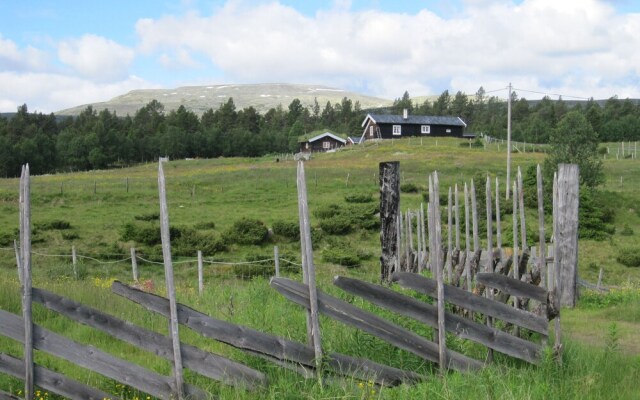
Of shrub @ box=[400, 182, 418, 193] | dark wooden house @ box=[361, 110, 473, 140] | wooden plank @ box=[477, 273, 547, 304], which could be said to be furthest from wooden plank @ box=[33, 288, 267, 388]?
dark wooden house @ box=[361, 110, 473, 140]

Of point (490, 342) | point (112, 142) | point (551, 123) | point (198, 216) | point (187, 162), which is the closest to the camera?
point (490, 342)

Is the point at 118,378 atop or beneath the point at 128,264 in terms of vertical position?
atop

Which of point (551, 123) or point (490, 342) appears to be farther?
point (551, 123)

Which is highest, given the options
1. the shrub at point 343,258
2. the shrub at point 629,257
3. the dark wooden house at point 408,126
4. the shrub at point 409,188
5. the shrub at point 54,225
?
the dark wooden house at point 408,126

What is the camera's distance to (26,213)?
533 cm

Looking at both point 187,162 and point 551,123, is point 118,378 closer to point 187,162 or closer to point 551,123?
point 187,162

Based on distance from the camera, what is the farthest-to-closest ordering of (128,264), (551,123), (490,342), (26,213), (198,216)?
(551,123)
(198,216)
(128,264)
(490,342)
(26,213)

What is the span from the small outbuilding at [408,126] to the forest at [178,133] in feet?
48.7

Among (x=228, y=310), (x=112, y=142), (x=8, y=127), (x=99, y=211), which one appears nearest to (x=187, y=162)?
(x=112, y=142)

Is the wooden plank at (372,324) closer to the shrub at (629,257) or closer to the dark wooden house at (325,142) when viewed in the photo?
the shrub at (629,257)

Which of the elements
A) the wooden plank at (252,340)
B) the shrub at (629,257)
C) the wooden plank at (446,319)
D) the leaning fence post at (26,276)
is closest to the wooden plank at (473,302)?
the wooden plank at (446,319)

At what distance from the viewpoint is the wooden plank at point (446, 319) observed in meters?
5.97

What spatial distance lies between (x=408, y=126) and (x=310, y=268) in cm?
9511

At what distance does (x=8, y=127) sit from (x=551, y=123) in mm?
91534
